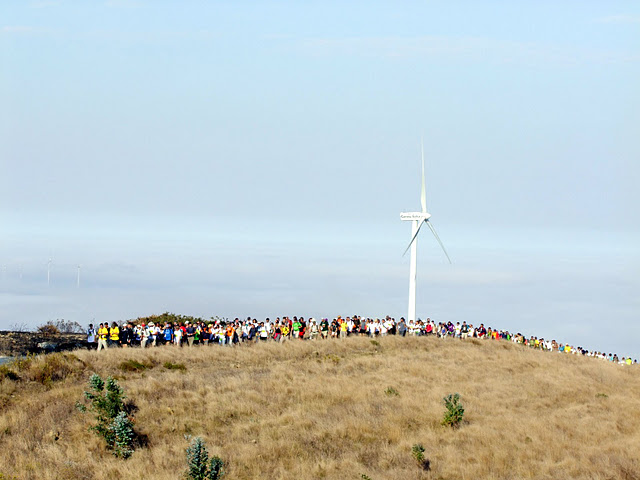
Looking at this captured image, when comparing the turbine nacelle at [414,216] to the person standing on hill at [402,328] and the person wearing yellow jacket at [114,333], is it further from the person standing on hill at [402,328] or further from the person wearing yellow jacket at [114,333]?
the person wearing yellow jacket at [114,333]

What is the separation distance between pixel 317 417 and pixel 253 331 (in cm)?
1510

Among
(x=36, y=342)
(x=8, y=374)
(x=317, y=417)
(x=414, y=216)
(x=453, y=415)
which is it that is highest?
(x=414, y=216)

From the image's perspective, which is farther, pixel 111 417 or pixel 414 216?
Result: pixel 414 216

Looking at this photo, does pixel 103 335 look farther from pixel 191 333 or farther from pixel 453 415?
pixel 453 415

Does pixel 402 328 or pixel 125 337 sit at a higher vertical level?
pixel 402 328

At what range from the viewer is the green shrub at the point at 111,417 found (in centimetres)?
2433

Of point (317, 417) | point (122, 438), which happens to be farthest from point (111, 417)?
point (317, 417)

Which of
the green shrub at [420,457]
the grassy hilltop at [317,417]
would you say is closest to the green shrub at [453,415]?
the grassy hilltop at [317,417]

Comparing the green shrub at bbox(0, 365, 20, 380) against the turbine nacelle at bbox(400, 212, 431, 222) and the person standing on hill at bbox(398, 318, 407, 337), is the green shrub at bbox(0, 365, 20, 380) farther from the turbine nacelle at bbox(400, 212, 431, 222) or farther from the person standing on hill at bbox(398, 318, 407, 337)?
the turbine nacelle at bbox(400, 212, 431, 222)

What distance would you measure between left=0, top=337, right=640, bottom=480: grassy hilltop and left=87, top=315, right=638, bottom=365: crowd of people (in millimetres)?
2365

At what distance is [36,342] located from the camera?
4816 cm

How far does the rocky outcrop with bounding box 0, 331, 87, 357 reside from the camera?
4447 centimetres

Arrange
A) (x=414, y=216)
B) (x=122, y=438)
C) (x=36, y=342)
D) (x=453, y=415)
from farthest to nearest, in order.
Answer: (x=414, y=216)
(x=36, y=342)
(x=453, y=415)
(x=122, y=438)

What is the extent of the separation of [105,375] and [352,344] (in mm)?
15505
